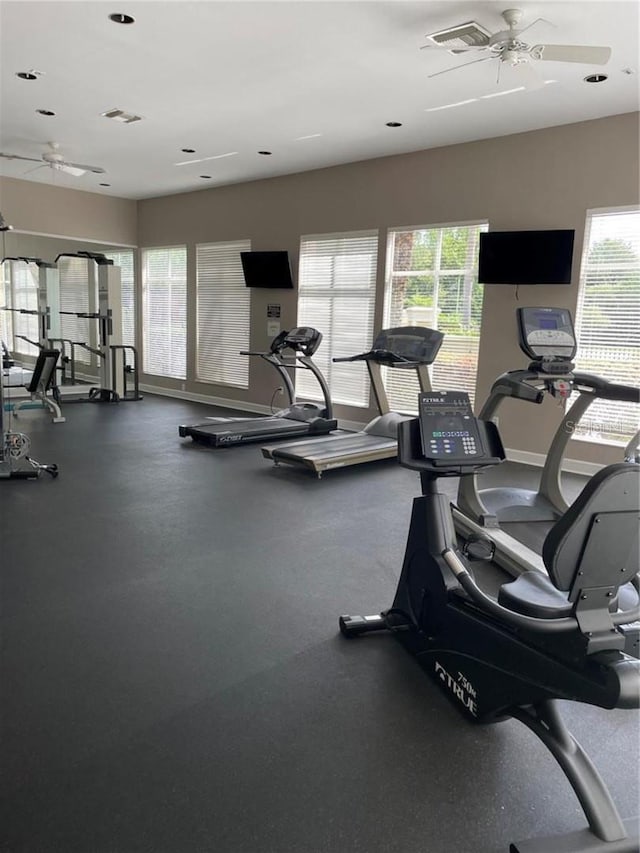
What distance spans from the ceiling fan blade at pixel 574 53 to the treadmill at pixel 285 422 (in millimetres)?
3947

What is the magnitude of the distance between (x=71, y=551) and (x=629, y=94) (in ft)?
18.6

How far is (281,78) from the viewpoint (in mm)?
4926

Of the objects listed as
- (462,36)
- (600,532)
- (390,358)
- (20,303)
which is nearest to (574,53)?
(462,36)

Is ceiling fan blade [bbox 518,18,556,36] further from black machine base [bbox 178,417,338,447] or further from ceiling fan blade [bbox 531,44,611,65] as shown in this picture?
black machine base [bbox 178,417,338,447]

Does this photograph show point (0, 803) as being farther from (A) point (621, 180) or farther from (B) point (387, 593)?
(A) point (621, 180)

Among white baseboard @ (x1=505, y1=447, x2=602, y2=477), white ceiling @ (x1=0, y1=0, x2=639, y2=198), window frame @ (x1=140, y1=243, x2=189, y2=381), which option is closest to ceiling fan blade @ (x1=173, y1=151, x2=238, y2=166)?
white ceiling @ (x1=0, y1=0, x2=639, y2=198)

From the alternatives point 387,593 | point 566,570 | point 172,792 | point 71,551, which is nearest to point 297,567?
point 387,593

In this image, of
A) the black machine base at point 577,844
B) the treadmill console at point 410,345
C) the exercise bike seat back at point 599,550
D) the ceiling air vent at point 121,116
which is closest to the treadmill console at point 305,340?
the treadmill console at point 410,345

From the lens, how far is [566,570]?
5.78ft

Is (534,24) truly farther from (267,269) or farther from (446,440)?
(267,269)

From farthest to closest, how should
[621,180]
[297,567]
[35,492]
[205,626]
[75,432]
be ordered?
[75,432] → [621,180] → [35,492] → [297,567] → [205,626]

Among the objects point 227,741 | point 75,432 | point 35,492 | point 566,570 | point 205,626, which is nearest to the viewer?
point 566,570

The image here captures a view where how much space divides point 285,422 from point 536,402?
4204mm

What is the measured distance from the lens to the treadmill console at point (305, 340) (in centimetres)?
711
